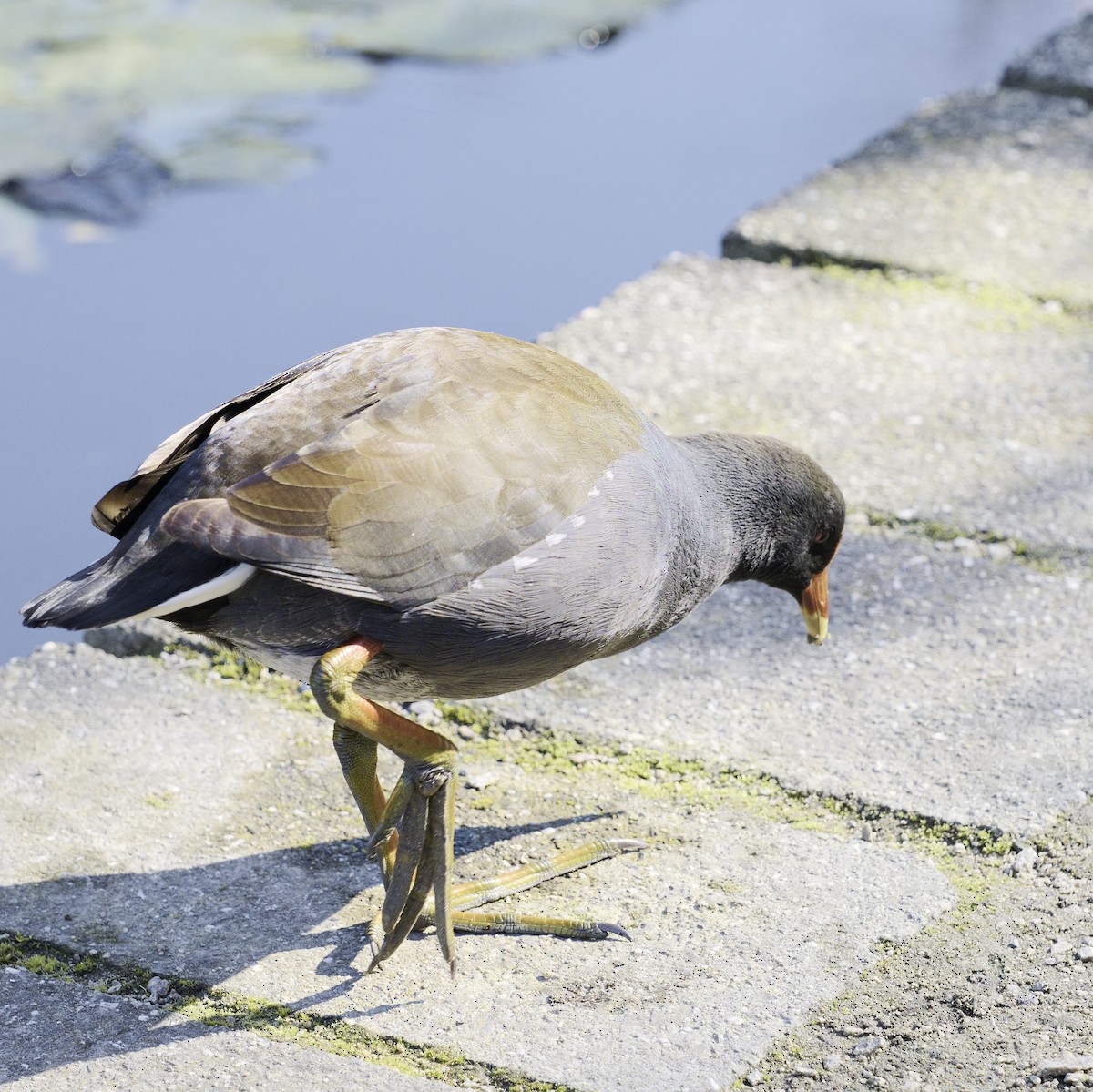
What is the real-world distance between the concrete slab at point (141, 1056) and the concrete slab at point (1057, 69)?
469 cm

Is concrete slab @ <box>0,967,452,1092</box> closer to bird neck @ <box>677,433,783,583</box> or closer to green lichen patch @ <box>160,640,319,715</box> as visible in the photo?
green lichen patch @ <box>160,640,319,715</box>

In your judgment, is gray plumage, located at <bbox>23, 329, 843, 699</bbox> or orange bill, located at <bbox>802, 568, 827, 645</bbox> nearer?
gray plumage, located at <bbox>23, 329, 843, 699</bbox>

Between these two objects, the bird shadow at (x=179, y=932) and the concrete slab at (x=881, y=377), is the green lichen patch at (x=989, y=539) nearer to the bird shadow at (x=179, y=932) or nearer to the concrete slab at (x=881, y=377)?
the concrete slab at (x=881, y=377)

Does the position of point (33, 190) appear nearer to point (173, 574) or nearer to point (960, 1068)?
point (173, 574)

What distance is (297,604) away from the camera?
88.8 inches

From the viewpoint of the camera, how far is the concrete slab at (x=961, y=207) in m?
4.51

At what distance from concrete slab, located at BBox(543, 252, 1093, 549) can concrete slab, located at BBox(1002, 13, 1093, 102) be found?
56.1 inches

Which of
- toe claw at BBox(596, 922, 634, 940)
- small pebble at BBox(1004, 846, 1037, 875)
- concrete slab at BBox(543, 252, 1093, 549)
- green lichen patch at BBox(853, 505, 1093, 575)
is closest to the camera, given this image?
toe claw at BBox(596, 922, 634, 940)

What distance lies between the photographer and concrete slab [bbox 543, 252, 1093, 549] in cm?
359

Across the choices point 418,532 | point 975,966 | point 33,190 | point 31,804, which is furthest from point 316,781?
point 33,190

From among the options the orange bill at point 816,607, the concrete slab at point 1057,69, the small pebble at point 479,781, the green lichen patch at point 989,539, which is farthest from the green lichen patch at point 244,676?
the concrete slab at point 1057,69

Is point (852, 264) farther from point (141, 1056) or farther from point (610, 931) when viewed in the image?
point (141, 1056)

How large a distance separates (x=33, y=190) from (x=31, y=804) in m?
3.60

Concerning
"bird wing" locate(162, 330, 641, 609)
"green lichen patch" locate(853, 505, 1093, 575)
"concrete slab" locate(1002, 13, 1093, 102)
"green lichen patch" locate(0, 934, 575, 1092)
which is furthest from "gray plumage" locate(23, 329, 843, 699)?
"concrete slab" locate(1002, 13, 1093, 102)
